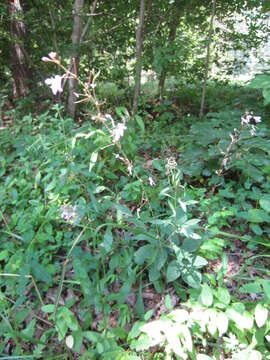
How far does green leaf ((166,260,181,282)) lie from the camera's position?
1323 mm

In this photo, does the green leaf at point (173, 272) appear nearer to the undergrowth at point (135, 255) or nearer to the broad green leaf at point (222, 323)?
the undergrowth at point (135, 255)

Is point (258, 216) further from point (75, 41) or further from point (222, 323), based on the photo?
point (75, 41)

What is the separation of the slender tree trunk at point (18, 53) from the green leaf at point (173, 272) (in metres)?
3.58

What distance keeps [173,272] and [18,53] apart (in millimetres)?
3964

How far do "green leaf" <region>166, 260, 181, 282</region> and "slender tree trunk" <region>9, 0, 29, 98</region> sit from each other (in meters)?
3.58

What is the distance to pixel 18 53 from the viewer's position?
418cm

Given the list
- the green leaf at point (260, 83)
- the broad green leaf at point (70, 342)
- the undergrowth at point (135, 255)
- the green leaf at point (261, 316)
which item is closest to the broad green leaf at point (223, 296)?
the undergrowth at point (135, 255)

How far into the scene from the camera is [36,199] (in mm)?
2027

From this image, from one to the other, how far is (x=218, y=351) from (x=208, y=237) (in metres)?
0.52

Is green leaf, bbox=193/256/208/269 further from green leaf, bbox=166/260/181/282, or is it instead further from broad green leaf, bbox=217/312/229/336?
broad green leaf, bbox=217/312/229/336

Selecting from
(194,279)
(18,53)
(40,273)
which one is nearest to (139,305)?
(194,279)

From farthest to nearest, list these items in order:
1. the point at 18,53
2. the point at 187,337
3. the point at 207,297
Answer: the point at 18,53 → the point at 207,297 → the point at 187,337

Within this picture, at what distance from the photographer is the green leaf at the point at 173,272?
132 centimetres

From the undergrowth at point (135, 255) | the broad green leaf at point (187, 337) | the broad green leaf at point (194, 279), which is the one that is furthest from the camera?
the broad green leaf at point (194, 279)
